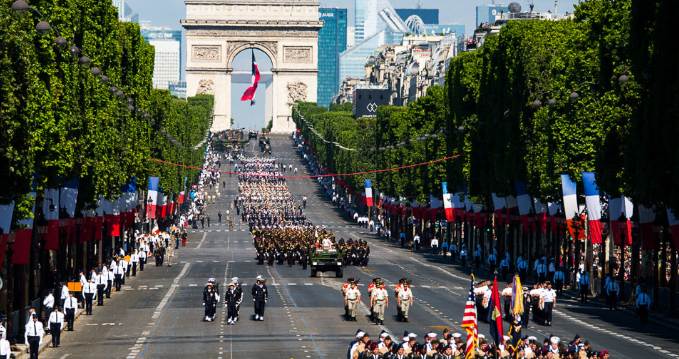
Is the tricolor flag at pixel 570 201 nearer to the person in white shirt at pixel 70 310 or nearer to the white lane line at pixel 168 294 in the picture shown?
the white lane line at pixel 168 294

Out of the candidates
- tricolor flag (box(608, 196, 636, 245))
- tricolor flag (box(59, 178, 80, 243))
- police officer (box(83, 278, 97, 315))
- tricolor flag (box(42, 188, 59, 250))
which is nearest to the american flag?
tricolor flag (box(42, 188, 59, 250))

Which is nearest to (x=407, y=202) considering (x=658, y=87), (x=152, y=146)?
(x=152, y=146)

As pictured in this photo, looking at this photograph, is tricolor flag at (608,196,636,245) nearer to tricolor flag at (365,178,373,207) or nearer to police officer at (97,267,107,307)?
police officer at (97,267,107,307)

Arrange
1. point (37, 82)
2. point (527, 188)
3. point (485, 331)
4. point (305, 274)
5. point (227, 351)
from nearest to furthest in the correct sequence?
1. point (37, 82)
2. point (227, 351)
3. point (485, 331)
4. point (527, 188)
5. point (305, 274)

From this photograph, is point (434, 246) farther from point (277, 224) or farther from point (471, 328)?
point (471, 328)

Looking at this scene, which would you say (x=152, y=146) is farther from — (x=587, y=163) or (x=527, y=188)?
(x=587, y=163)

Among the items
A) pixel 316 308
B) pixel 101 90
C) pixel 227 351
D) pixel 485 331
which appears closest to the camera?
pixel 227 351
